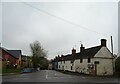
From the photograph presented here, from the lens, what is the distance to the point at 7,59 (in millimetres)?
79688

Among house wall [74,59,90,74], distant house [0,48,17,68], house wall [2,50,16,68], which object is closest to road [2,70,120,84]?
house wall [74,59,90,74]

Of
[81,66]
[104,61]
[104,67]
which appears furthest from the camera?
[81,66]

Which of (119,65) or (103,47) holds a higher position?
(103,47)

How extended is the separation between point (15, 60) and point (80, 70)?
33340 mm

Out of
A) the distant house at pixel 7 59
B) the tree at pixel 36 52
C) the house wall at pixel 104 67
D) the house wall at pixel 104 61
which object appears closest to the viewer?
the house wall at pixel 104 67

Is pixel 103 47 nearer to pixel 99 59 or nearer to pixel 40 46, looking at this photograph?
pixel 99 59

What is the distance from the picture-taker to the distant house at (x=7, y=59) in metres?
76.5

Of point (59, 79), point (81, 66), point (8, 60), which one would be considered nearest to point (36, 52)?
point (8, 60)

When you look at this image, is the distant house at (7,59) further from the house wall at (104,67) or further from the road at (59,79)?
the road at (59,79)

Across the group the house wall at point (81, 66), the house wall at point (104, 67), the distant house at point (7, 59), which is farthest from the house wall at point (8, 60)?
the house wall at point (104, 67)

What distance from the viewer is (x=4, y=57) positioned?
77062mm

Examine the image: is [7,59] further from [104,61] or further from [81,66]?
[104,61]

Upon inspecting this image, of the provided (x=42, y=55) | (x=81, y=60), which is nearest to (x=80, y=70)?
(x=81, y=60)

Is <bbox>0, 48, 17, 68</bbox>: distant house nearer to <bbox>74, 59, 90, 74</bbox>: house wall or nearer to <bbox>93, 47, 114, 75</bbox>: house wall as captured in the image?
<bbox>74, 59, 90, 74</bbox>: house wall
